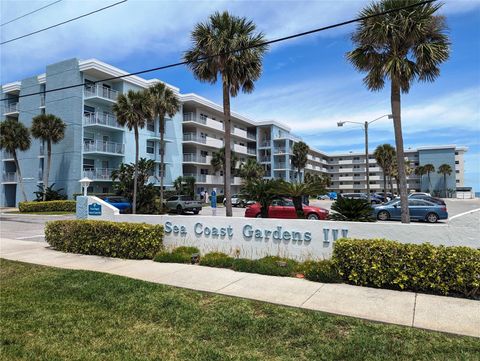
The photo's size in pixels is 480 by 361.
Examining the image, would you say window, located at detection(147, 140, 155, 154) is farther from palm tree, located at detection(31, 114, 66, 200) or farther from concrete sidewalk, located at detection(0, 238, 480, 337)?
concrete sidewalk, located at detection(0, 238, 480, 337)

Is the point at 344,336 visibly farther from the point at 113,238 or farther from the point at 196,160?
the point at 196,160

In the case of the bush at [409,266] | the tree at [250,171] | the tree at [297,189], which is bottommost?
the bush at [409,266]

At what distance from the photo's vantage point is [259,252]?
954cm

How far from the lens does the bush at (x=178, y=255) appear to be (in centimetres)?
959

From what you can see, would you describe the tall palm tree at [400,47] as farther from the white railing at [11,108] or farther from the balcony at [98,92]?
the white railing at [11,108]

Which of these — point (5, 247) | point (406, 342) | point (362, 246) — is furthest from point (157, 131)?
point (406, 342)

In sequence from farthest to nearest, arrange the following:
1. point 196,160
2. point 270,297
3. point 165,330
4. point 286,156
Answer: point 286,156, point 196,160, point 270,297, point 165,330

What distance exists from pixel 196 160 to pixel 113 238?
36.9 metres

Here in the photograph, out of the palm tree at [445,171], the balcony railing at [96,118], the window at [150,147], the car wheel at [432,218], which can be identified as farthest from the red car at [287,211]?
the palm tree at [445,171]

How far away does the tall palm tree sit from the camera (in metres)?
11.9

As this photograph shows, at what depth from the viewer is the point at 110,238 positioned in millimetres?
10750

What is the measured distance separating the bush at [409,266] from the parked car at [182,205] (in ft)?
77.6

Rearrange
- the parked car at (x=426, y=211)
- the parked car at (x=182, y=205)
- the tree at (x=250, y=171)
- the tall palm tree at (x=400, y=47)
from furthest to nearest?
the tree at (x=250, y=171)
the parked car at (x=182, y=205)
the parked car at (x=426, y=211)
the tall palm tree at (x=400, y=47)

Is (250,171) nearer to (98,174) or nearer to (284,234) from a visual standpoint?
(98,174)
